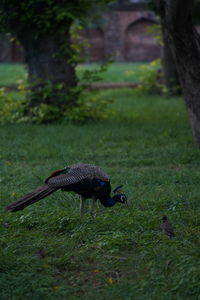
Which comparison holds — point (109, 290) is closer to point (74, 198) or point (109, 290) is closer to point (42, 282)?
point (42, 282)

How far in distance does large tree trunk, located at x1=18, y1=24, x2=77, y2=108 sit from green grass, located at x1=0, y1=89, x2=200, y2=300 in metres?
2.35

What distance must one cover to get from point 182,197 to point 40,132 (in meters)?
5.41

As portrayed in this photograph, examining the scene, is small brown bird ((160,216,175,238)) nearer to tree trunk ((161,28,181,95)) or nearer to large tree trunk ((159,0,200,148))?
large tree trunk ((159,0,200,148))

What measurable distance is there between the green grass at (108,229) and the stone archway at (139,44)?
98.9 feet

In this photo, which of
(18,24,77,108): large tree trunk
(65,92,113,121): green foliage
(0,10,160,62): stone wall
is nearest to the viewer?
(65,92,113,121): green foliage

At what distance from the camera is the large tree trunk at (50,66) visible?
13.0m

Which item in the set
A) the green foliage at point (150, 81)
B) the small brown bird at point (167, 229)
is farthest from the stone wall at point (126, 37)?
the small brown bird at point (167, 229)

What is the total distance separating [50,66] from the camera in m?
13.1

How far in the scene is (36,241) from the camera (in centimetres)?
554

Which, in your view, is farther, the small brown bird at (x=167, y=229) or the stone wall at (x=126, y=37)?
the stone wall at (x=126, y=37)

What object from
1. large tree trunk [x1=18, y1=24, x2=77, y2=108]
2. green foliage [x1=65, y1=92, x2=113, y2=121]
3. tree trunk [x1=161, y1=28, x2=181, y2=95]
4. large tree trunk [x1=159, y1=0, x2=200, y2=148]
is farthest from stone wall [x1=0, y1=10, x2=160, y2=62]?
large tree trunk [x1=159, y1=0, x2=200, y2=148]

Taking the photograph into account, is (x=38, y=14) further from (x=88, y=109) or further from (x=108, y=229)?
(x=108, y=229)

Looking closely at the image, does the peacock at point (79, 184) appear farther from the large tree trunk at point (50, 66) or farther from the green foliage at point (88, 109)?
the large tree trunk at point (50, 66)

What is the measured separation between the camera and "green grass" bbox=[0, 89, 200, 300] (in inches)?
176
